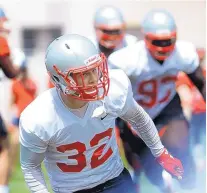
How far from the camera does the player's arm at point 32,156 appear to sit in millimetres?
2803

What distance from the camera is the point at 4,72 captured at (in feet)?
13.4

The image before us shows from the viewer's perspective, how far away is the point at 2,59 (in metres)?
3.99

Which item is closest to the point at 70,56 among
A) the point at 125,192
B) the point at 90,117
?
the point at 90,117

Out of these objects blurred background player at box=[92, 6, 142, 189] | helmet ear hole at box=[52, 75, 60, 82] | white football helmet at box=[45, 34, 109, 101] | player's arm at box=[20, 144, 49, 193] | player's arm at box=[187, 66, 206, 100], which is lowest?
blurred background player at box=[92, 6, 142, 189]

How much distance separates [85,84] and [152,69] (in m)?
1.55

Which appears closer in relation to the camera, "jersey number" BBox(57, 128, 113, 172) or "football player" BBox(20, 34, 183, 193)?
"football player" BBox(20, 34, 183, 193)

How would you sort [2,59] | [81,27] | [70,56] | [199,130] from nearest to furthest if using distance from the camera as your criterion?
1. [70,56]
2. [2,59]
3. [199,130]
4. [81,27]

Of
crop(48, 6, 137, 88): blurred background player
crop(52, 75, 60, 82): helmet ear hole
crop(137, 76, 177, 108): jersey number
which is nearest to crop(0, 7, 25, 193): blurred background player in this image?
crop(137, 76, 177, 108): jersey number

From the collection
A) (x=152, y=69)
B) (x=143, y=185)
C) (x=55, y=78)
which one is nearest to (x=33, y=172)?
(x=55, y=78)

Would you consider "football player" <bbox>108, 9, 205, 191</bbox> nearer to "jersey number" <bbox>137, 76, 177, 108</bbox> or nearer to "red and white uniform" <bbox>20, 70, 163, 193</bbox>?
"jersey number" <bbox>137, 76, 177, 108</bbox>

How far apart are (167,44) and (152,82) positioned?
10.0 inches

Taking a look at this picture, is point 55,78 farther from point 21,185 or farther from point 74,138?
point 21,185

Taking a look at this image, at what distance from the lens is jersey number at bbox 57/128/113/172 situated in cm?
293

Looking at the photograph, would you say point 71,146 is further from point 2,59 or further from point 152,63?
point 152,63
